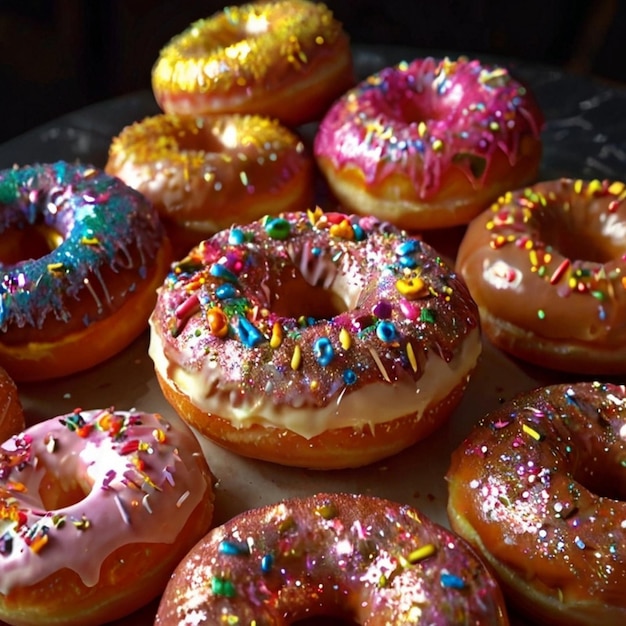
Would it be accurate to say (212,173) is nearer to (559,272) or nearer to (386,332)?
(386,332)

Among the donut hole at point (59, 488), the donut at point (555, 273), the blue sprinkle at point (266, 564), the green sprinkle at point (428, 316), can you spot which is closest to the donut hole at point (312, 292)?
the green sprinkle at point (428, 316)

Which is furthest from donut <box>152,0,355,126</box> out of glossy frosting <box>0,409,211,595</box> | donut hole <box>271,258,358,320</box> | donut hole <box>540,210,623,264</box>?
glossy frosting <box>0,409,211,595</box>

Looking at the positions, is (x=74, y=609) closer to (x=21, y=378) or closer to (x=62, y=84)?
(x=21, y=378)

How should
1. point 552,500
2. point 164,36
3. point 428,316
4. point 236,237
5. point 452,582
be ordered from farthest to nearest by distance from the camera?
point 164,36 → point 236,237 → point 428,316 → point 552,500 → point 452,582

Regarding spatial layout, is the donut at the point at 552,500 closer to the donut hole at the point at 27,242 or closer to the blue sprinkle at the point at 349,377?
the blue sprinkle at the point at 349,377

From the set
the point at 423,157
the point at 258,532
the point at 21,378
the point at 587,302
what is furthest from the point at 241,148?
the point at 258,532

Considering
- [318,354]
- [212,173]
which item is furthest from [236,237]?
[318,354]
